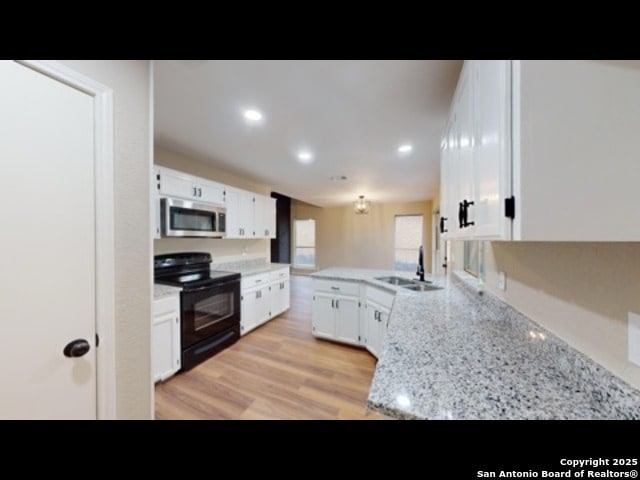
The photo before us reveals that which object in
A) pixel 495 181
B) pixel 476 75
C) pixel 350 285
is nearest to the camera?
pixel 495 181

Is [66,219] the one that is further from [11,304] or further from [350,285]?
[350,285]

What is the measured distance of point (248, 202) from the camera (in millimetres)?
3951

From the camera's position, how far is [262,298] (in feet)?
12.3

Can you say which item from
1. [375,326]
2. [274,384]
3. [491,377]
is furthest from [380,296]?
[491,377]

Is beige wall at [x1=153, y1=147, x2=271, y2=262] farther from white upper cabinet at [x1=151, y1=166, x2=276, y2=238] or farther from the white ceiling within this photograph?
white upper cabinet at [x1=151, y1=166, x2=276, y2=238]

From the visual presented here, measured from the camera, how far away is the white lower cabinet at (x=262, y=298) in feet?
11.0

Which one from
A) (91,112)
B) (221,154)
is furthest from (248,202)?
(91,112)

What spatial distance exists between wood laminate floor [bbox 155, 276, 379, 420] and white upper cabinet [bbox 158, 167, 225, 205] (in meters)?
1.89

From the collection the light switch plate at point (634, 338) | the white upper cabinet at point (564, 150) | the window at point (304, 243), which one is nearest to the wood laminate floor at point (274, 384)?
the light switch plate at point (634, 338)

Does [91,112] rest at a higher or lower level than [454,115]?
lower

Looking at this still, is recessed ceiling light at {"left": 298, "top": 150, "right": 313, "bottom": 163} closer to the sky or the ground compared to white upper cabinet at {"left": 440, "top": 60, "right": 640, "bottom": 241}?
closer to the sky

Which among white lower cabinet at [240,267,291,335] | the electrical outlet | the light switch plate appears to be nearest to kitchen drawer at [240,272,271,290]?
white lower cabinet at [240,267,291,335]

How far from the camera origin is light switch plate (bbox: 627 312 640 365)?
665 mm

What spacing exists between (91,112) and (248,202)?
297 cm
